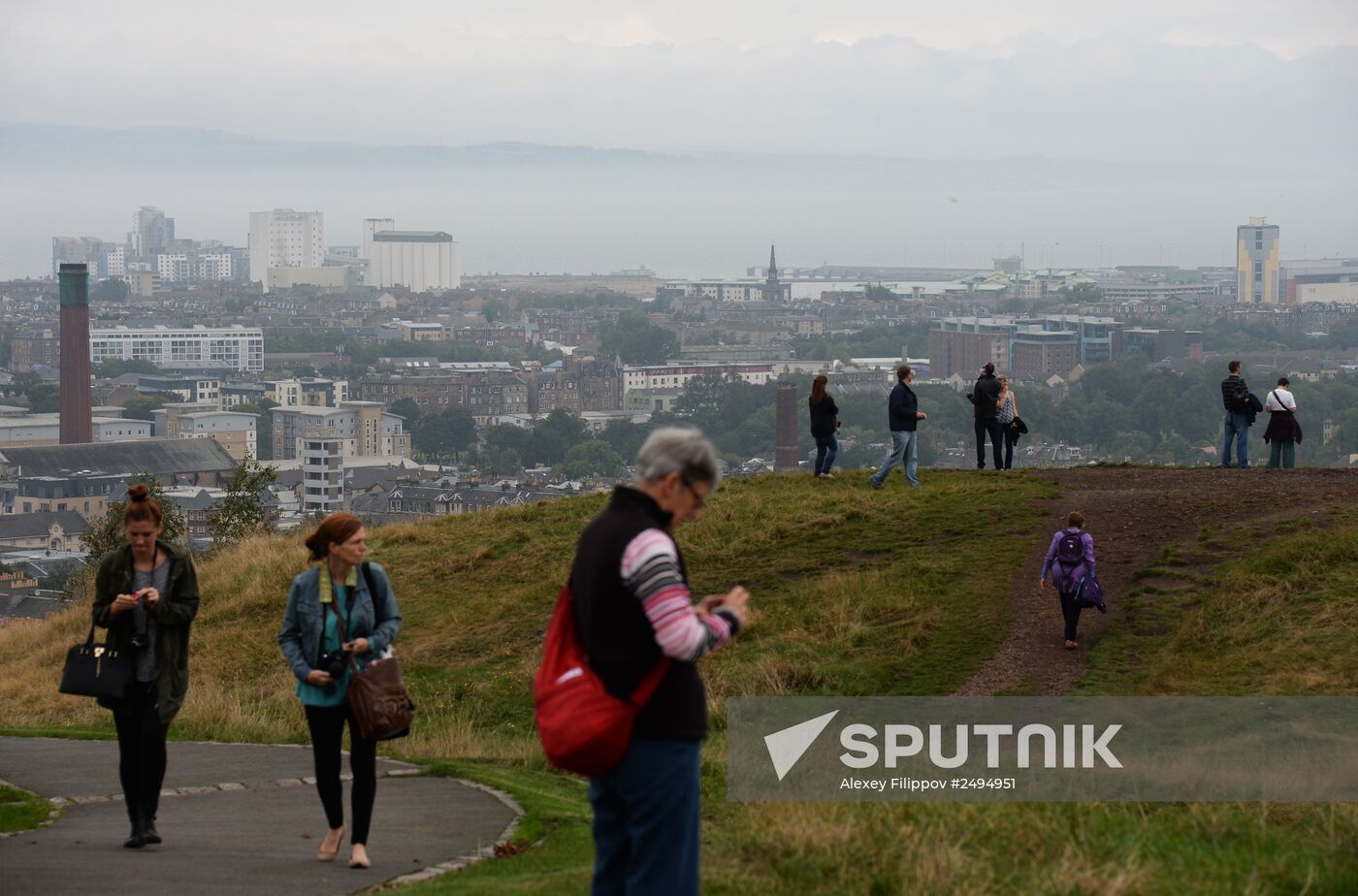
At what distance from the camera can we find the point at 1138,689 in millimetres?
11227

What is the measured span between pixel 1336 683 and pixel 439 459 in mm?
118862

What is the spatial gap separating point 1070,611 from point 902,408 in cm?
533

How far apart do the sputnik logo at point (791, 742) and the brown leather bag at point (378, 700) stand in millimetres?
2056

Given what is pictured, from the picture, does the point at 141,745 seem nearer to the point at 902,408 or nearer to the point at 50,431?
the point at 902,408

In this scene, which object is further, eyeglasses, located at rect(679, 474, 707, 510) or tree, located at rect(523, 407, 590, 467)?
tree, located at rect(523, 407, 590, 467)

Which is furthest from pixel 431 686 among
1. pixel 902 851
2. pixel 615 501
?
pixel 615 501

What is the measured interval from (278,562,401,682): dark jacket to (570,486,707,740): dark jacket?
2.31m

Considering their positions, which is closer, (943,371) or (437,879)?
(437,879)

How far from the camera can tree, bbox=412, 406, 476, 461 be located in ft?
423

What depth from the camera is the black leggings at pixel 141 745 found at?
23.2 ft

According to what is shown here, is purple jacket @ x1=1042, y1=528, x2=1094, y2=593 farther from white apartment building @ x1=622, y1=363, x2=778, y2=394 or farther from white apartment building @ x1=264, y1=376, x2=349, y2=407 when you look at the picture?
white apartment building @ x1=264, y1=376, x2=349, y2=407

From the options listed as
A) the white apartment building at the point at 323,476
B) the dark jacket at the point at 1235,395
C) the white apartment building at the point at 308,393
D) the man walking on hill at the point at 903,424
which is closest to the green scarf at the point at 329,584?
the man walking on hill at the point at 903,424

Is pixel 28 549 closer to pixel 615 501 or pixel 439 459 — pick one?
pixel 439 459

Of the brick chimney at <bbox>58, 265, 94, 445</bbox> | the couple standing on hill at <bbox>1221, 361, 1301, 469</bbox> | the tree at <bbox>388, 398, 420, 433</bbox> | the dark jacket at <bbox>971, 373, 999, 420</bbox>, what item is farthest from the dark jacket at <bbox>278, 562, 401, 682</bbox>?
the tree at <bbox>388, 398, 420, 433</bbox>
